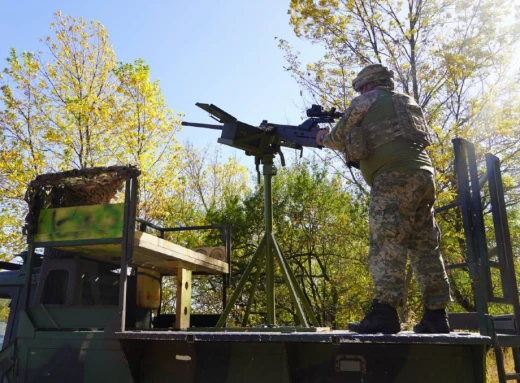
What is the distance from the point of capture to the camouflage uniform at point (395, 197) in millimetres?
3053

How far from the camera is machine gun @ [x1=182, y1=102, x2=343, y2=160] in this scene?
4523mm

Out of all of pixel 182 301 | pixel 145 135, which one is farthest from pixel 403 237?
pixel 145 135

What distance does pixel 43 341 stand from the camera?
3.57 meters

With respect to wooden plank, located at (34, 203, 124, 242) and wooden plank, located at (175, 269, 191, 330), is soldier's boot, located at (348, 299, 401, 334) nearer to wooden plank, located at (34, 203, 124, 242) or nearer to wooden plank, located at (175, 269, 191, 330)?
wooden plank, located at (34, 203, 124, 242)

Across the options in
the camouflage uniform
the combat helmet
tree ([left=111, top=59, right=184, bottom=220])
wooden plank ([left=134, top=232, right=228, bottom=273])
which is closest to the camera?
the camouflage uniform

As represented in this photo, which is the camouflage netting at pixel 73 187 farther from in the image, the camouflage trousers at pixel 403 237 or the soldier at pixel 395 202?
the camouflage trousers at pixel 403 237

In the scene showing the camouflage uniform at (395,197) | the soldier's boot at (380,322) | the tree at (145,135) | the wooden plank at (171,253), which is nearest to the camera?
the soldier's boot at (380,322)

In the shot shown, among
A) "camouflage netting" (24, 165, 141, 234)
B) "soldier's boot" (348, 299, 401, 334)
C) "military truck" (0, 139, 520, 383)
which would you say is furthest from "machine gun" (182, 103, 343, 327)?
"soldier's boot" (348, 299, 401, 334)

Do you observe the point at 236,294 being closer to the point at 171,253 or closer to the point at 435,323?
the point at 171,253

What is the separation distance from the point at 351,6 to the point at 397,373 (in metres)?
9.83

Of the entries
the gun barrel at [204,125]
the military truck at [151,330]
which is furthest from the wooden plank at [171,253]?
the gun barrel at [204,125]

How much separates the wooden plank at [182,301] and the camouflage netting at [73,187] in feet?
3.56

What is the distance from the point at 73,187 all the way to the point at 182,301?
149 cm

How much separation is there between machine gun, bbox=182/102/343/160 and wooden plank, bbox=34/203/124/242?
1421 mm
